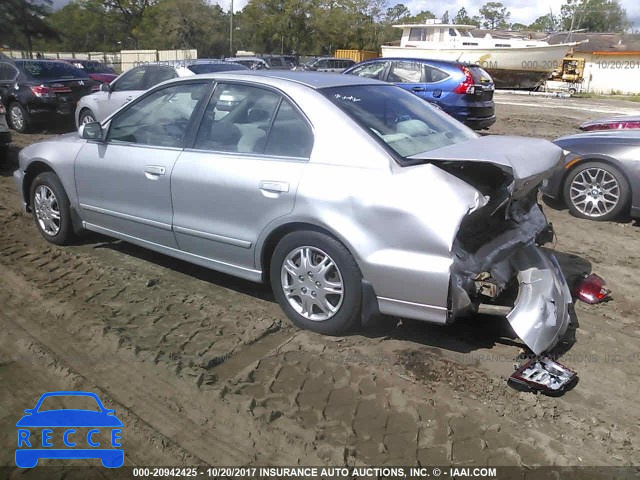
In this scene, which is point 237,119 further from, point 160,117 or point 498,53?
point 498,53

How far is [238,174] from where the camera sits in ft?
13.4

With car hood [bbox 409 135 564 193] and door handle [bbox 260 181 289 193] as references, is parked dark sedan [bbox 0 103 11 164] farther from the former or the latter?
car hood [bbox 409 135 564 193]

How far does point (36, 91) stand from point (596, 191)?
11145 millimetres

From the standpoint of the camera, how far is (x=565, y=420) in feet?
10.1

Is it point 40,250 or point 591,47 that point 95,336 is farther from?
point 591,47

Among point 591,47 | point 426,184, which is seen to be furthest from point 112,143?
point 591,47

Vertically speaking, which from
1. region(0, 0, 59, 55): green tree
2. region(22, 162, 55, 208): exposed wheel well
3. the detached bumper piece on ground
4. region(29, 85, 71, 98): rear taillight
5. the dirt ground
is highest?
region(0, 0, 59, 55): green tree

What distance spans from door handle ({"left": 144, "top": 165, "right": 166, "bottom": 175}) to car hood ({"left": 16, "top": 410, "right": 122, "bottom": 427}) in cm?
200

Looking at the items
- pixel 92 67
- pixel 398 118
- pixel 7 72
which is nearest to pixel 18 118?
pixel 7 72

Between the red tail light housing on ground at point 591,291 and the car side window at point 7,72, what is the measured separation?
1274 centimetres

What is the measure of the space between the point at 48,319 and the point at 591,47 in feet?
180

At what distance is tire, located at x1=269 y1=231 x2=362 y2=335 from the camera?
3680 millimetres

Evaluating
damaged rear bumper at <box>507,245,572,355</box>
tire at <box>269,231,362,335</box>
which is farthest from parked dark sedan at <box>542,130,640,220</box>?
tire at <box>269,231,362,335</box>

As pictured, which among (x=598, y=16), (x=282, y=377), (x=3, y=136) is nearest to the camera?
(x=282, y=377)
